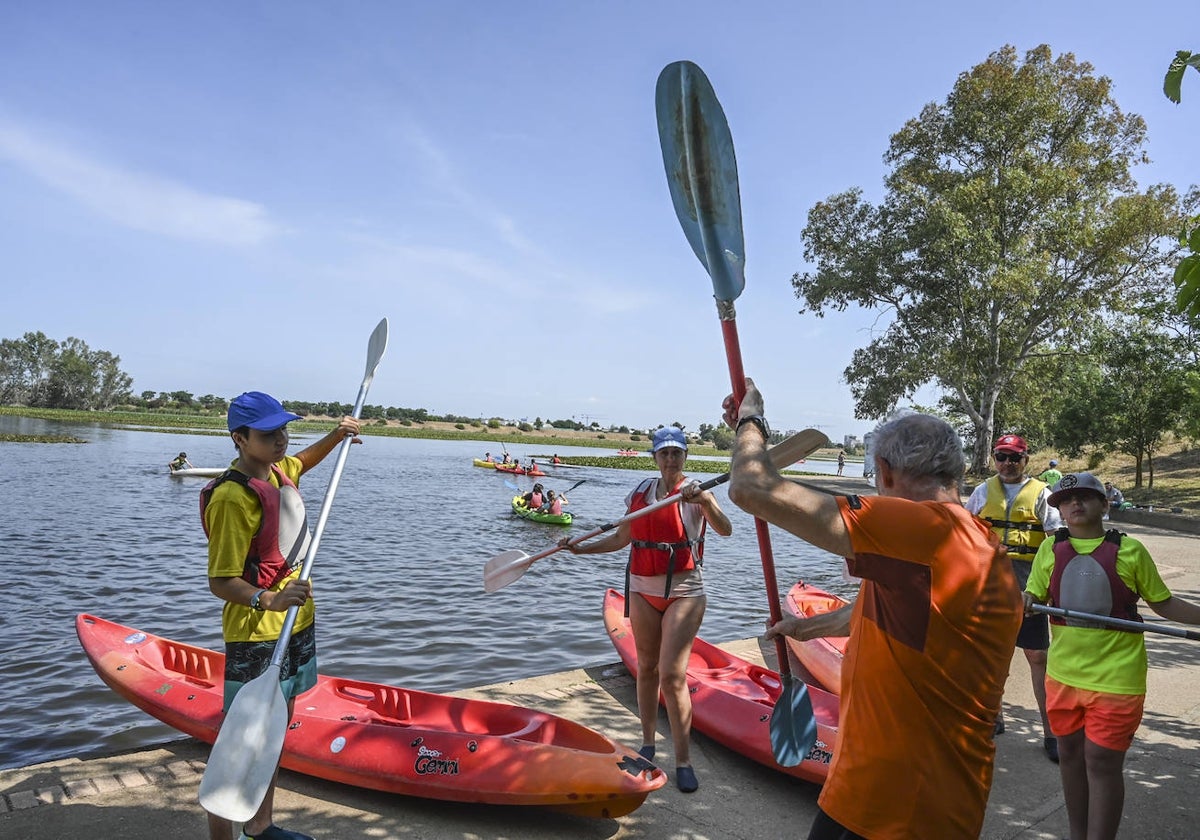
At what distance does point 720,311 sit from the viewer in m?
2.63

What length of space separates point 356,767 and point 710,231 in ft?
11.0

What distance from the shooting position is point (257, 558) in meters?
3.27

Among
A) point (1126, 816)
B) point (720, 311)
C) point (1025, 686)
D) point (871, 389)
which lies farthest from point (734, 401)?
point (871, 389)

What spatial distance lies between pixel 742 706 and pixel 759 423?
11.7 ft

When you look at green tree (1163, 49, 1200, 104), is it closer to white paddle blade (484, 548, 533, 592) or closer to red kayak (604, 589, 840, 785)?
red kayak (604, 589, 840, 785)

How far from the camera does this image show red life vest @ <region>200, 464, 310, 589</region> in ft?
10.6

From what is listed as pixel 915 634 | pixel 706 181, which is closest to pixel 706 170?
pixel 706 181

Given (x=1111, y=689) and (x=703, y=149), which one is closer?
(x=703, y=149)

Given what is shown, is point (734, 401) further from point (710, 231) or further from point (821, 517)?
point (821, 517)

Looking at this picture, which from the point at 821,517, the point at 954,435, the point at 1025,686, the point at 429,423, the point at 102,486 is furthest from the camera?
the point at 429,423

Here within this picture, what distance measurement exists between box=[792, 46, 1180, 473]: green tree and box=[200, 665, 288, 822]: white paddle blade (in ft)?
88.7

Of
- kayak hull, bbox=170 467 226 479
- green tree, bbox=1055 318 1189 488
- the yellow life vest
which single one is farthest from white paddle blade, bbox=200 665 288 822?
kayak hull, bbox=170 467 226 479

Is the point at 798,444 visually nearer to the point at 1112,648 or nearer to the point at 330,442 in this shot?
the point at 1112,648

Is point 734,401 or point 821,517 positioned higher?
point 734,401
